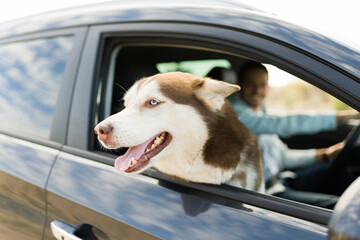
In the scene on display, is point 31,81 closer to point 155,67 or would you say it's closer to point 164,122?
point 155,67

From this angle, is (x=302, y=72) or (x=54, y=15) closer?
(x=302, y=72)

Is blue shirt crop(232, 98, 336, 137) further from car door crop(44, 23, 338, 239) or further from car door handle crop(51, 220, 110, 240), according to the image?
car door handle crop(51, 220, 110, 240)

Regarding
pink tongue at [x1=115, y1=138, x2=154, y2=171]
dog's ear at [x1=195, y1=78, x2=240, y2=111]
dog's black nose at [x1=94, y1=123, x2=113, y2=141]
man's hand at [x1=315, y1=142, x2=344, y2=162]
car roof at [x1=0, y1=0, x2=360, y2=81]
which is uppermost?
car roof at [x1=0, y1=0, x2=360, y2=81]

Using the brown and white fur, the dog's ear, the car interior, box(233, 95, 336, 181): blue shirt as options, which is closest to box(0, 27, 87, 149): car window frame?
the car interior

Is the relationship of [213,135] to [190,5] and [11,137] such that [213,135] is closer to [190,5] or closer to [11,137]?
[190,5]

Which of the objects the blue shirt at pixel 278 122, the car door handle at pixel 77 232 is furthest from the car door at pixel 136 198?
the blue shirt at pixel 278 122

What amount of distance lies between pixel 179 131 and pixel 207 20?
41 centimetres

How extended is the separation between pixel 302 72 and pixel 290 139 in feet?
7.00

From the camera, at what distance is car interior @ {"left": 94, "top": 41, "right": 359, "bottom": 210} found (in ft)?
5.86

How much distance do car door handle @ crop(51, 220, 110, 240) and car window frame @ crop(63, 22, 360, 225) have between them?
0.26 metres

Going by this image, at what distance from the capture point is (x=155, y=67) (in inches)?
88.6

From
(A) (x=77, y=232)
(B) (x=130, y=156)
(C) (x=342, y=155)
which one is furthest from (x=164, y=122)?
(C) (x=342, y=155)

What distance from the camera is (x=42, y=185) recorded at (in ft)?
5.34

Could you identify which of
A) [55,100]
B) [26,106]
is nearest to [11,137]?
[26,106]
